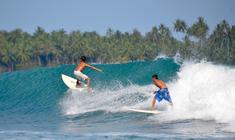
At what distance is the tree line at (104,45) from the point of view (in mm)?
105062

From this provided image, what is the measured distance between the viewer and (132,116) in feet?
53.9

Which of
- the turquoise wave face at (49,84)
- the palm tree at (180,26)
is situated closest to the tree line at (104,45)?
the palm tree at (180,26)

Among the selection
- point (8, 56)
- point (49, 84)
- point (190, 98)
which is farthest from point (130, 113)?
point (8, 56)

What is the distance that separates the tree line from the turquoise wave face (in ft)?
242

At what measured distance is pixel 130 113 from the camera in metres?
16.8

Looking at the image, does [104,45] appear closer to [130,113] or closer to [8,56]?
[8,56]

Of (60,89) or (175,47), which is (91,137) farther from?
(175,47)

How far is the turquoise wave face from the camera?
21.8 m

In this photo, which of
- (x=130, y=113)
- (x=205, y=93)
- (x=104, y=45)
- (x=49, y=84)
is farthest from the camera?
(x=104, y=45)

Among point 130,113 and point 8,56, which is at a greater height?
point 8,56

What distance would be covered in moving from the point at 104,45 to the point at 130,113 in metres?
106

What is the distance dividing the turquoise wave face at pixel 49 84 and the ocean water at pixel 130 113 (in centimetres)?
6

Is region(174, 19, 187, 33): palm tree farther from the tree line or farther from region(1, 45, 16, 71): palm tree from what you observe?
region(1, 45, 16, 71): palm tree

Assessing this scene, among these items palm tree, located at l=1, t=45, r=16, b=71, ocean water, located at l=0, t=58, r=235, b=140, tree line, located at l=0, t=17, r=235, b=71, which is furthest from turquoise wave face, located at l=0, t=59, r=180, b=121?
palm tree, located at l=1, t=45, r=16, b=71
